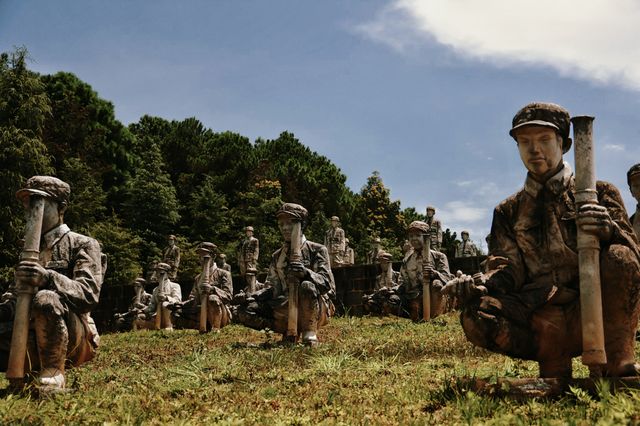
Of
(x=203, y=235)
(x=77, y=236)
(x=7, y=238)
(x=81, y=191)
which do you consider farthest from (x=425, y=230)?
(x=203, y=235)

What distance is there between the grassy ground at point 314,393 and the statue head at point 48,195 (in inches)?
70.4

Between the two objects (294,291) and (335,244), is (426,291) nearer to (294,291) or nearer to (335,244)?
(294,291)

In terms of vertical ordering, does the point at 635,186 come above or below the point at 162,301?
above

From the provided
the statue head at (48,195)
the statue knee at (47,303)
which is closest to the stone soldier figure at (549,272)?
the statue knee at (47,303)

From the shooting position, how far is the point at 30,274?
24.8ft

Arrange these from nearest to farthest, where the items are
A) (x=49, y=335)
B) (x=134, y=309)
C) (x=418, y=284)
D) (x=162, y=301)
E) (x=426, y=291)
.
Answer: (x=49, y=335) < (x=426, y=291) < (x=418, y=284) < (x=162, y=301) < (x=134, y=309)

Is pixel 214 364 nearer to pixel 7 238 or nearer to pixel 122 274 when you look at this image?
pixel 7 238

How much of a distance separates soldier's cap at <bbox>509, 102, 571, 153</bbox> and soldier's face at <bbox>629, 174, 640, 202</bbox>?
4771 millimetres

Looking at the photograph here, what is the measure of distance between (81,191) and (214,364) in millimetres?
29696

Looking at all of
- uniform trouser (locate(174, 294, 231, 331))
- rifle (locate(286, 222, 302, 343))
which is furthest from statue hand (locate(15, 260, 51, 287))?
uniform trouser (locate(174, 294, 231, 331))

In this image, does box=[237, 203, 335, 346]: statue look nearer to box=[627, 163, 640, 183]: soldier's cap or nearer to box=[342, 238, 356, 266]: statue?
box=[627, 163, 640, 183]: soldier's cap

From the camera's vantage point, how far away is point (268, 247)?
135ft

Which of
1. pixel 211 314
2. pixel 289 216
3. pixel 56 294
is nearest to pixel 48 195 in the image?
pixel 56 294

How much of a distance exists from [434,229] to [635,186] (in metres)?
22.0
